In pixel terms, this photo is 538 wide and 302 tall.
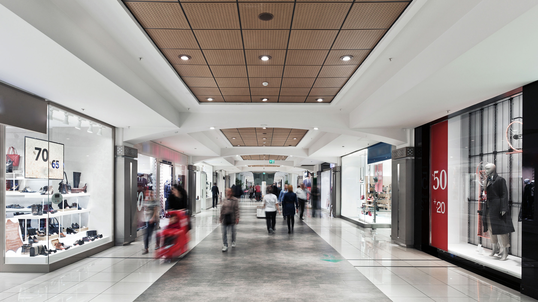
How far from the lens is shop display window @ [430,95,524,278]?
18.4ft

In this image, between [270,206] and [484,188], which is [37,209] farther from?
[484,188]

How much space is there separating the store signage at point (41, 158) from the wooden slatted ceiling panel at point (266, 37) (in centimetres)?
287

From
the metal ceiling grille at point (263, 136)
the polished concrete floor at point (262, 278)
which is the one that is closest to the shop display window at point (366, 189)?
the metal ceiling grille at point (263, 136)

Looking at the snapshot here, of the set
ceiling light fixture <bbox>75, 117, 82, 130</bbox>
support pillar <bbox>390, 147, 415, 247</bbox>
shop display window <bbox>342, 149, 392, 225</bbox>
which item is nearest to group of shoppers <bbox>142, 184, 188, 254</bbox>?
ceiling light fixture <bbox>75, 117, 82, 130</bbox>

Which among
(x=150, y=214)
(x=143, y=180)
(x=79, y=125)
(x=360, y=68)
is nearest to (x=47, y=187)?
(x=79, y=125)

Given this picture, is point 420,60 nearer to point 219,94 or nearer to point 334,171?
point 219,94

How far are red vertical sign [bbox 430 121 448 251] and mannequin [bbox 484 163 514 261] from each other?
4.20 ft

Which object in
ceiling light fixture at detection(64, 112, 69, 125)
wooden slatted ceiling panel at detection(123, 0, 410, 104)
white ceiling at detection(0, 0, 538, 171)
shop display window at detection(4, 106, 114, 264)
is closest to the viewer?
white ceiling at detection(0, 0, 538, 171)

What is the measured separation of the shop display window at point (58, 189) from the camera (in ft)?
19.8

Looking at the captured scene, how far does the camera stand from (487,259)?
20.1 ft

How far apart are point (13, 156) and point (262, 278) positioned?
482 centimetres

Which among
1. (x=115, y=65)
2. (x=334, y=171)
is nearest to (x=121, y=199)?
(x=115, y=65)

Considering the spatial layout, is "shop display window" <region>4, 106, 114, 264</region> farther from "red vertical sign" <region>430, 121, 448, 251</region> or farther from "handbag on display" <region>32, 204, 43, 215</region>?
"red vertical sign" <region>430, 121, 448, 251</region>

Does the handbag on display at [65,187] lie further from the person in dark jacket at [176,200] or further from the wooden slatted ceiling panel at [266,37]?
the wooden slatted ceiling panel at [266,37]
